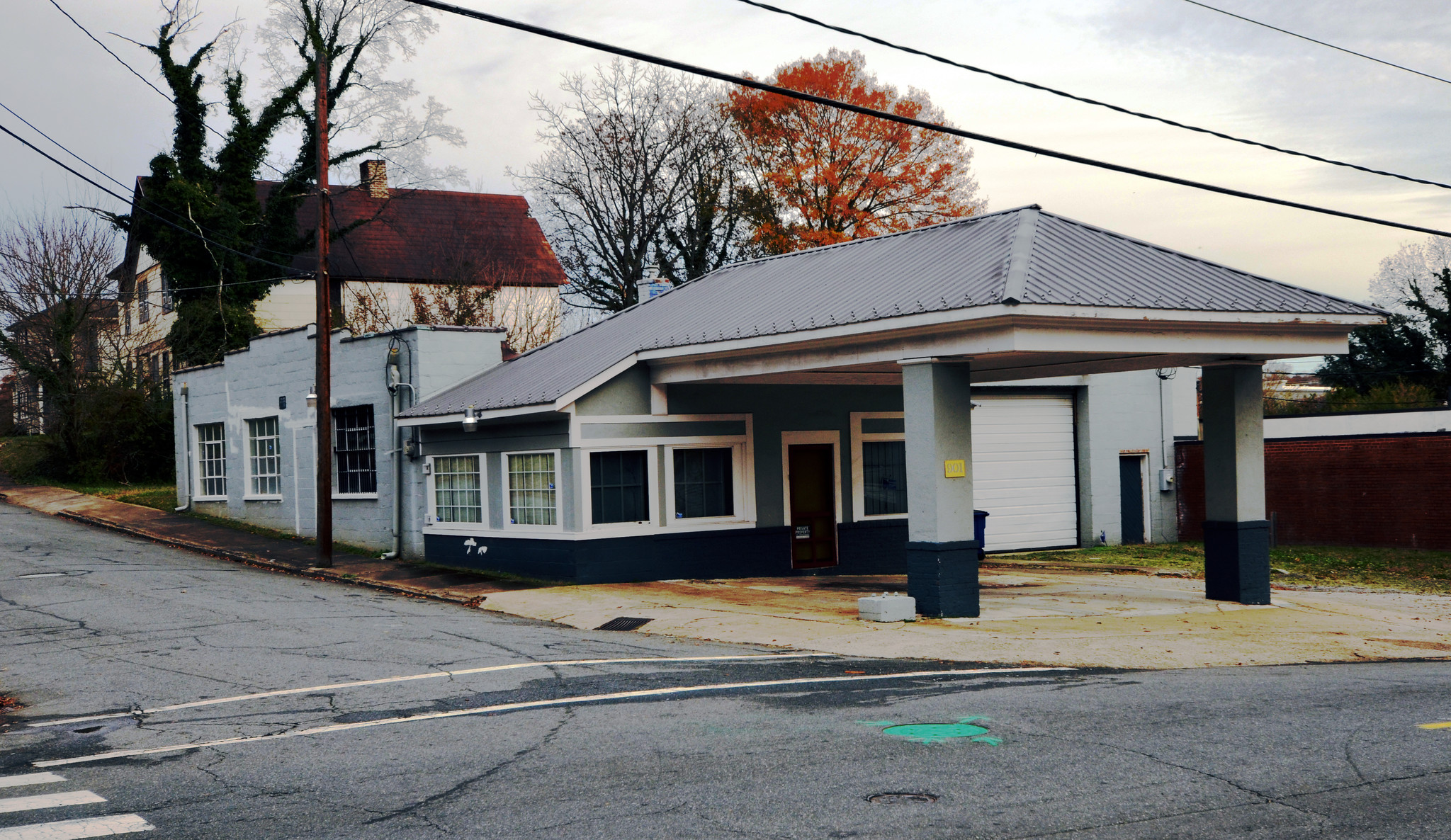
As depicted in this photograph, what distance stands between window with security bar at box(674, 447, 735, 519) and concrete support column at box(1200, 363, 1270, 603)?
24.7 feet

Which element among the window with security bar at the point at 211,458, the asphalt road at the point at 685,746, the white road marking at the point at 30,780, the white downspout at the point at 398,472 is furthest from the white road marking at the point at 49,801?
the window with security bar at the point at 211,458

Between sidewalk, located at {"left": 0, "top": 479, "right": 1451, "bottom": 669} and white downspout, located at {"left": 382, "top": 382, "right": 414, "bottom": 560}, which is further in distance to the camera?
white downspout, located at {"left": 382, "top": 382, "right": 414, "bottom": 560}

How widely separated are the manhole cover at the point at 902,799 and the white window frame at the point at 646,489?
40.3ft

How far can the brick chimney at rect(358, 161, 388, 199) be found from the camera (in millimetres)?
43562

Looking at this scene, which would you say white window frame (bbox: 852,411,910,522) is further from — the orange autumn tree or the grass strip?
the orange autumn tree

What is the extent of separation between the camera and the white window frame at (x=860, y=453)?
21.5 m

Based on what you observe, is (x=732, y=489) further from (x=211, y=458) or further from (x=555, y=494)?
(x=211, y=458)

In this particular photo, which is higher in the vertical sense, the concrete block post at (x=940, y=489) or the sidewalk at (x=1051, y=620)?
the concrete block post at (x=940, y=489)

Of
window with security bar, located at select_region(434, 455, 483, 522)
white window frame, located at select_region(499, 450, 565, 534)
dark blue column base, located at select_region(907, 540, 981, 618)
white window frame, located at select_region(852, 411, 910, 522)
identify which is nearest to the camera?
dark blue column base, located at select_region(907, 540, 981, 618)

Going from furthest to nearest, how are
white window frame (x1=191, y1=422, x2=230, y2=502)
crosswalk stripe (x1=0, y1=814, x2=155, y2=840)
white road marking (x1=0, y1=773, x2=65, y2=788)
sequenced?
white window frame (x1=191, y1=422, x2=230, y2=502) < white road marking (x1=0, y1=773, x2=65, y2=788) < crosswalk stripe (x1=0, y1=814, x2=155, y2=840)

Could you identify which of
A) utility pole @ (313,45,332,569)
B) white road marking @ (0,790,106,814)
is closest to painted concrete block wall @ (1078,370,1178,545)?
utility pole @ (313,45,332,569)

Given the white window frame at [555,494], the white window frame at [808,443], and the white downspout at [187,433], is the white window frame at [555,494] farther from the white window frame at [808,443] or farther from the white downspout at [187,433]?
the white downspout at [187,433]

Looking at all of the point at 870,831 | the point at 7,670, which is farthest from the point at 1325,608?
the point at 7,670

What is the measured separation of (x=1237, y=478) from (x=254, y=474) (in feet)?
68.1
